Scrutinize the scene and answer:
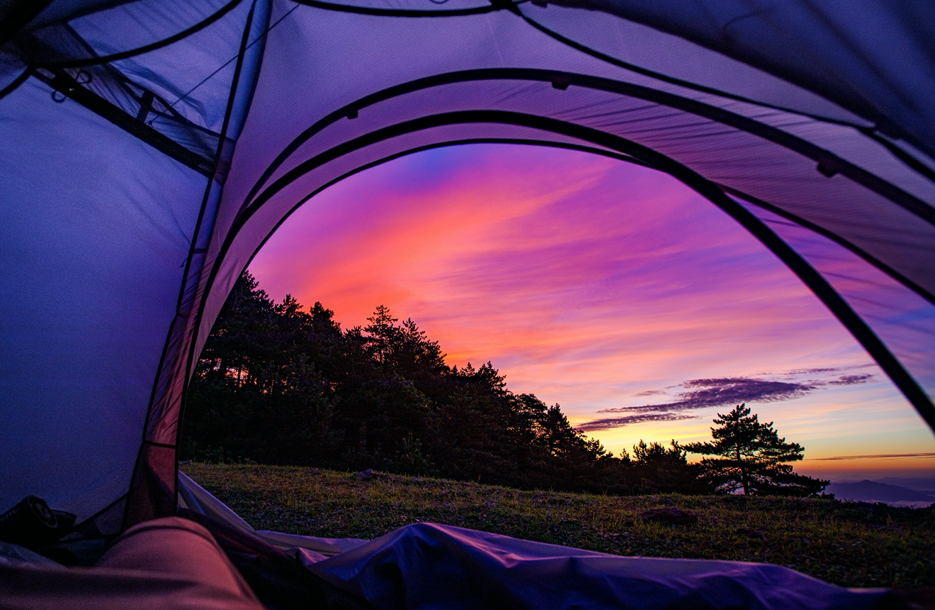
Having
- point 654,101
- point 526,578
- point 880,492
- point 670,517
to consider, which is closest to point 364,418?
point 670,517

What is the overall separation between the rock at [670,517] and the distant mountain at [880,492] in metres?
2.53

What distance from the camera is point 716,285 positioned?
6.13 m

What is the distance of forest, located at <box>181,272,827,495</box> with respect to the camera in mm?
12992

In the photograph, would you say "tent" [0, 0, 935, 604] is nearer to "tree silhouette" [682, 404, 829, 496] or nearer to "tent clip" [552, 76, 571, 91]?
"tent clip" [552, 76, 571, 91]

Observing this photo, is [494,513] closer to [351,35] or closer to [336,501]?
[336,501]

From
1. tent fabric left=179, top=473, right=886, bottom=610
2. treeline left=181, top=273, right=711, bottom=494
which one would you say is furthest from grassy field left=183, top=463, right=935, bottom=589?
treeline left=181, top=273, right=711, bottom=494

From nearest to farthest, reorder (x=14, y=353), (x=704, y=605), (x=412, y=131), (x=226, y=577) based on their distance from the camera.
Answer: (x=226, y=577), (x=704, y=605), (x=14, y=353), (x=412, y=131)

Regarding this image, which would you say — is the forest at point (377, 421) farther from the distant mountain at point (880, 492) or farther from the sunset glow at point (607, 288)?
the distant mountain at point (880, 492)

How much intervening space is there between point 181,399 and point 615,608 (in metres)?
2.97

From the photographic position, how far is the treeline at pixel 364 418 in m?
13.2

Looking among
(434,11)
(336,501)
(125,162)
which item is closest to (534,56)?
(434,11)

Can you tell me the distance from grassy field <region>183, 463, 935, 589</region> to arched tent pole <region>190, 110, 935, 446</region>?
50 cm

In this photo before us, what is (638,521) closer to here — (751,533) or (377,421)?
(751,533)

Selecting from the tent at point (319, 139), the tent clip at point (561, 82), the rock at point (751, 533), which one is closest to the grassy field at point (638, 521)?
the rock at point (751, 533)
